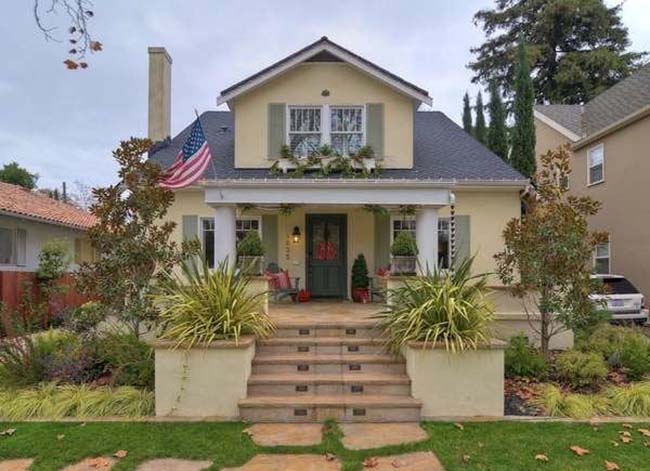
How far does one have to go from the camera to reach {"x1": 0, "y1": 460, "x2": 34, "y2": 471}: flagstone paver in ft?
14.3

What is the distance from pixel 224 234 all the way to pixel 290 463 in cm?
551

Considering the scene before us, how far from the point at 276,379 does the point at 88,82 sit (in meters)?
6.70

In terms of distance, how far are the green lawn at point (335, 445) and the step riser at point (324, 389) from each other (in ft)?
2.02

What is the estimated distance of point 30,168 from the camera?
104ft

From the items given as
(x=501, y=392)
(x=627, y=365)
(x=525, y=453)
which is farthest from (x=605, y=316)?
(x=525, y=453)

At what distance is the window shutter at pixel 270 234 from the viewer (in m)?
12.6

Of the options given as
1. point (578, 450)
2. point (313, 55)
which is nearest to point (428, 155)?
point (313, 55)

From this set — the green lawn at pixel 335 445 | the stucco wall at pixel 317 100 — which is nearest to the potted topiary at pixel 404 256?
the stucco wall at pixel 317 100

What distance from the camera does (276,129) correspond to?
12367mm

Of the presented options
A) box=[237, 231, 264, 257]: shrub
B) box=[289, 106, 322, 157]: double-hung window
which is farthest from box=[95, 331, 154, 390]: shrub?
box=[289, 106, 322, 157]: double-hung window

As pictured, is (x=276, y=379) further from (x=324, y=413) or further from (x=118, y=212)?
(x=118, y=212)

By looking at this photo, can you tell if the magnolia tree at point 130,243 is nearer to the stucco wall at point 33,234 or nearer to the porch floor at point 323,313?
the porch floor at point 323,313

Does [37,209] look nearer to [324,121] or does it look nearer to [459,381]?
[324,121]

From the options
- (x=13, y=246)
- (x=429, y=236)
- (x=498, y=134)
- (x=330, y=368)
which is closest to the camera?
(x=330, y=368)
